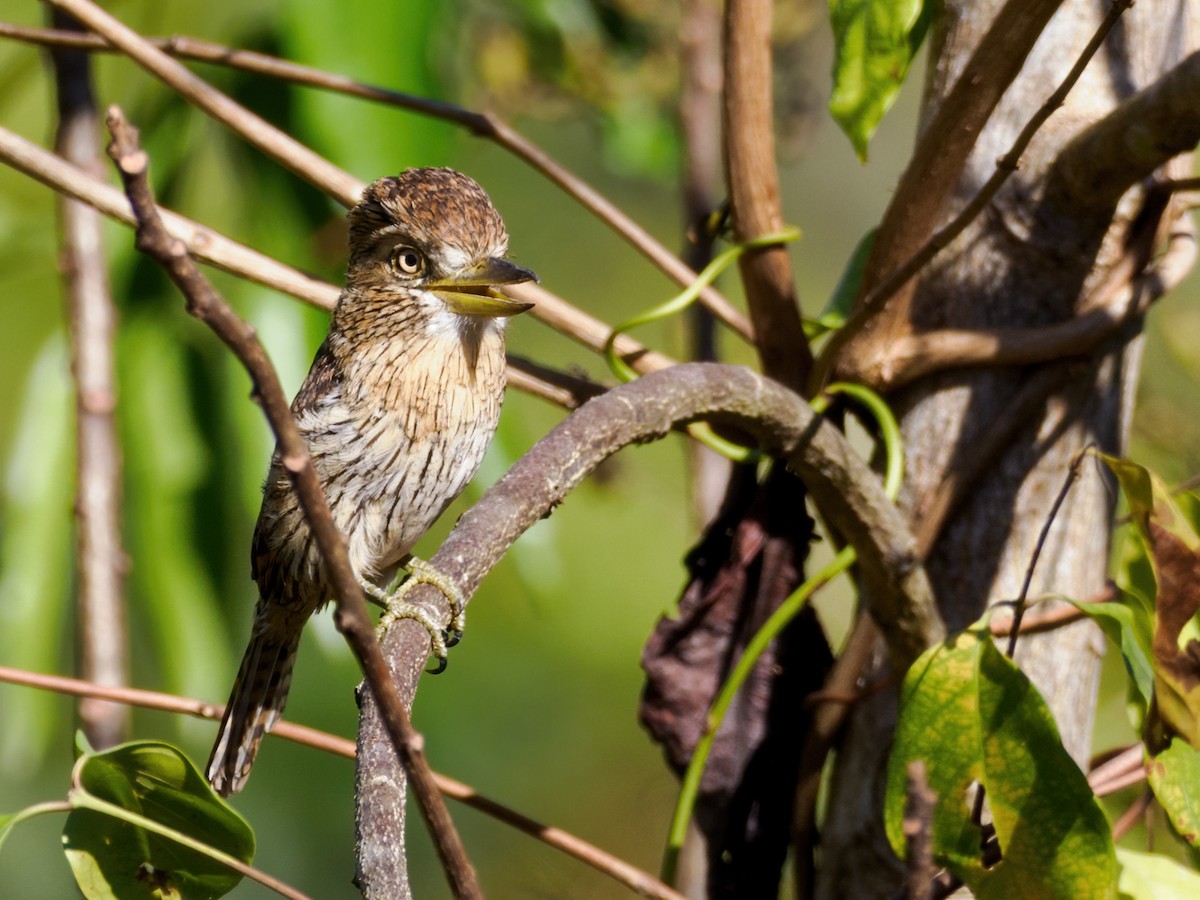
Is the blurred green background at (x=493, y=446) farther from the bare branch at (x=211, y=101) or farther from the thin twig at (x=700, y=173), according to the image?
the bare branch at (x=211, y=101)

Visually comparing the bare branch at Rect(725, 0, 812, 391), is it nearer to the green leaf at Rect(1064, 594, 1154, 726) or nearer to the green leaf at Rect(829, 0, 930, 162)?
the green leaf at Rect(829, 0, 930, 162)

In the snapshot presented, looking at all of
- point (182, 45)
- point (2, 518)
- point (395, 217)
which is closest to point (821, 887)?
point (395, 217)

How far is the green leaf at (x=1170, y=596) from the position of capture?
1388 mm

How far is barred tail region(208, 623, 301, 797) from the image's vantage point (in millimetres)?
2473

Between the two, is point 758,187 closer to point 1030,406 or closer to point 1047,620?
point 1030,406

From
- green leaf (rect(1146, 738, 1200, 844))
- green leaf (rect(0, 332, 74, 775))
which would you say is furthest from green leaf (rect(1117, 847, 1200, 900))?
green leaf (rect(0, 332, 74, 775))

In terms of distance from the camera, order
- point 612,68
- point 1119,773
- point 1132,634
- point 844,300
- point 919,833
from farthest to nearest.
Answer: point 612,68 < point 844,300 < point 1119,773 < point 1132,634 < point 919,833

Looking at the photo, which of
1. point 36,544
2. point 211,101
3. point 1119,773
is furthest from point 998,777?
point 36,544

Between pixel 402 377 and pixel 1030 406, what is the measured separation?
1.03 metres

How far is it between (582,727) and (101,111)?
350 centimetres

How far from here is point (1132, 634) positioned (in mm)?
1377

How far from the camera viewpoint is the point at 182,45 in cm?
213

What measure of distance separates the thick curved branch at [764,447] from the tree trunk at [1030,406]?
0.13m

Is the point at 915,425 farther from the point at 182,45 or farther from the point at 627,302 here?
the point at 627,302
